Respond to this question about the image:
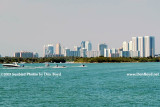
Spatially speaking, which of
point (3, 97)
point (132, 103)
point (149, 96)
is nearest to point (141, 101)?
point (132, 103)


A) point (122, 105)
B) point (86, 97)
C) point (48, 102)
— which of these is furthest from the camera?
point (86, 97)

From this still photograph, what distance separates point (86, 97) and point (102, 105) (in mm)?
4203

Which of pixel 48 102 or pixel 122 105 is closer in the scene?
pixel 122 105

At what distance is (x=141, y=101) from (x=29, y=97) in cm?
1097

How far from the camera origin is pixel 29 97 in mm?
30859

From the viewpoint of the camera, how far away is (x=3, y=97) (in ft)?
102

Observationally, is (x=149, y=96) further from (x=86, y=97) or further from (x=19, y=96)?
(x=19, y=96)

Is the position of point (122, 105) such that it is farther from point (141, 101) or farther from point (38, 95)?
point (38, 95)

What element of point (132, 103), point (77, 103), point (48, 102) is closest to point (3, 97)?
point (48, 102)

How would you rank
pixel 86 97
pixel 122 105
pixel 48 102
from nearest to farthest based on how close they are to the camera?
pixel 122 105 → pixel 48 102 → pixel 86 97

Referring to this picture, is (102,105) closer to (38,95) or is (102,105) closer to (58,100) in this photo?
(58,100)

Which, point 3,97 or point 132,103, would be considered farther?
point 3,97

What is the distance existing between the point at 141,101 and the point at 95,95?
5128mm

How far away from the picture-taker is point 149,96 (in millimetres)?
31391
